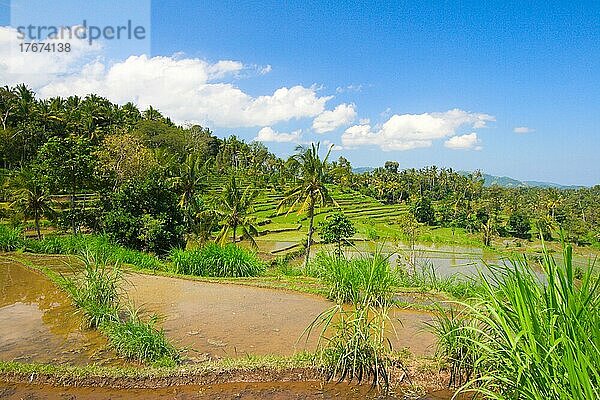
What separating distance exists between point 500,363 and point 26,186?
70.8 ft

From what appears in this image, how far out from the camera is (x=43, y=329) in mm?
7090

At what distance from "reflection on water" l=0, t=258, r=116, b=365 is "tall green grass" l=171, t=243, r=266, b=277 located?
3493 mm

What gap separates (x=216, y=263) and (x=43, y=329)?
5637 mm

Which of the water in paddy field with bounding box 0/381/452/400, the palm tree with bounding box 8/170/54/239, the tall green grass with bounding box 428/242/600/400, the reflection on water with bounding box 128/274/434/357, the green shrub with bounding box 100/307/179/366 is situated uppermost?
the palm tree with bounding box 8/170/54/239

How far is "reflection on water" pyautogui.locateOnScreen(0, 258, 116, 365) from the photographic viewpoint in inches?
234

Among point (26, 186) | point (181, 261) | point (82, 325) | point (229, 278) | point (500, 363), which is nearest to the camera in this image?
point (500, 363)

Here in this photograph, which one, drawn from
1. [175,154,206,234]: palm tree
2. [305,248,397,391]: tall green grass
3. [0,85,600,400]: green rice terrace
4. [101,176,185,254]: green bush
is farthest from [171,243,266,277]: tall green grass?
[175,154,206,234]: palm tree

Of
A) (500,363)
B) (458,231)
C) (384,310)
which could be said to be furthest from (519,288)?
(458,231)

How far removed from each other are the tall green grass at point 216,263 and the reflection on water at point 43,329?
349cm

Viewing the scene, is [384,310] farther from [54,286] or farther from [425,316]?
[54,286]

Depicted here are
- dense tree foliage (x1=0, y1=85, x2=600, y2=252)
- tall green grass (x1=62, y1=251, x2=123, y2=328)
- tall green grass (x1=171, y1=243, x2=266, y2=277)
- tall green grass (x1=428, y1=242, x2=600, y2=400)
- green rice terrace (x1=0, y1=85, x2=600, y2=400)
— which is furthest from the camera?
dense tree foliage (x1=0, y1=85, x2=600, y2=252)

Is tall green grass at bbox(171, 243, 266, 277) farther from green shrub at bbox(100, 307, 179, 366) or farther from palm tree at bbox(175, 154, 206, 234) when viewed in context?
palm tree at bbox(175, 154, 206, 234)

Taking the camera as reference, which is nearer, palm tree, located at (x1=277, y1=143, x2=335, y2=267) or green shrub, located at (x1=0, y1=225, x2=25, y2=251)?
green shrub, located at (x1=0, y1=225, x2=25, y2=251)

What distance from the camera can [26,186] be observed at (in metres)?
19.5
